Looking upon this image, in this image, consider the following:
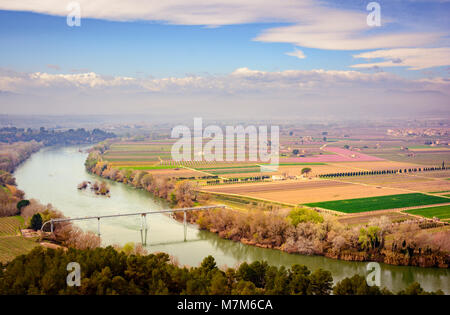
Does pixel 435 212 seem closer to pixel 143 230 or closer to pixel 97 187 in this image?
pixel 143 230

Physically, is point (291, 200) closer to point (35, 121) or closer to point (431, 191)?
point (431, 191)

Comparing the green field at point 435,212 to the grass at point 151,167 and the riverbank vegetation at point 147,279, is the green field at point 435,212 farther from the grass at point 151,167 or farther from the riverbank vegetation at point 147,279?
the grass at point 151,167

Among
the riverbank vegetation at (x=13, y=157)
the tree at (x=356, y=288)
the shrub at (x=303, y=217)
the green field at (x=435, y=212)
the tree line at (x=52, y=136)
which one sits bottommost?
the green field at (x=435, y=212)

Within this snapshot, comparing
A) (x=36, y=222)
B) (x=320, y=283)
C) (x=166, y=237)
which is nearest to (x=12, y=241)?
(x=36, y=222)

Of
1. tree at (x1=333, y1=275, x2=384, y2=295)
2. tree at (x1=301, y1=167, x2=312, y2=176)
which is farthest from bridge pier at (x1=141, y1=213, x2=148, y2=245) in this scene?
tree at (x1=301, y1=167, x2=312, y2=176)

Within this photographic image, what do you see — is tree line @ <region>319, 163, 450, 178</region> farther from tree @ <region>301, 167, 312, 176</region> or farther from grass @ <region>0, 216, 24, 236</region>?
grass @ <region>0, 216, 24, 236</region>

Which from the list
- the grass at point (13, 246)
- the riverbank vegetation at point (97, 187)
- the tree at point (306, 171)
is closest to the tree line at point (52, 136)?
the riverbank vegetation at point (97, 187)
